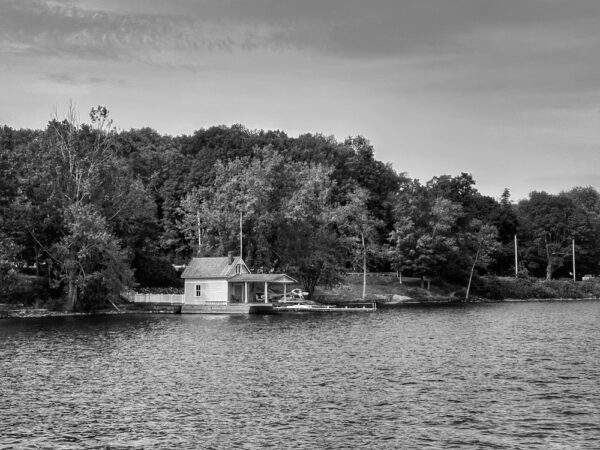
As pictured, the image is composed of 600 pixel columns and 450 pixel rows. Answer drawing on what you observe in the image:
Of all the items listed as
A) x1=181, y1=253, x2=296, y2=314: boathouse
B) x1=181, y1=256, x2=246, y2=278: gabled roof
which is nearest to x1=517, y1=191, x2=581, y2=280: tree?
x1=181, y1=253, x2=296, y2=314: boathouse

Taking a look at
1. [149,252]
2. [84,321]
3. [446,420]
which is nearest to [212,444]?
[446,420]

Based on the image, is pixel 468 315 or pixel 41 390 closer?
pixel 41 390

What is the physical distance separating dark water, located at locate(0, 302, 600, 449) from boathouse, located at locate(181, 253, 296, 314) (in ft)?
85.8

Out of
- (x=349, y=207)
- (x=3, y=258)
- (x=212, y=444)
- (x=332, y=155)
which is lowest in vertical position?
(x=212, y=444)

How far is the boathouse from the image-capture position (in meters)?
91.6

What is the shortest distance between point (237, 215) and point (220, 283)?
11297 mm

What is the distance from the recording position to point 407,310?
98.4m

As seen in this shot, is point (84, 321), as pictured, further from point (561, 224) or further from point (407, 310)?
point (561, 224)

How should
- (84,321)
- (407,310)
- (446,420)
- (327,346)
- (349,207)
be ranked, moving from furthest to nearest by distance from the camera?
(349,207)
(407,310)
(84,321)
(327,346)
(446,420)

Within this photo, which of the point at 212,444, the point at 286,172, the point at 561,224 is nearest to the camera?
the point at 212,444

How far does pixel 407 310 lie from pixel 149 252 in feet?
127

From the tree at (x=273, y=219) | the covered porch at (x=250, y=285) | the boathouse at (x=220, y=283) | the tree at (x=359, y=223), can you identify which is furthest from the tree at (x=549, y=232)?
the boathouse at (x=220, y=283)

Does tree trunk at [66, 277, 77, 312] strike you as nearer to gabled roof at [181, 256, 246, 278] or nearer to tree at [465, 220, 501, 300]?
gabled roof at [181, 256, 246, 278]

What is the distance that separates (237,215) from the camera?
100625 millimetres
